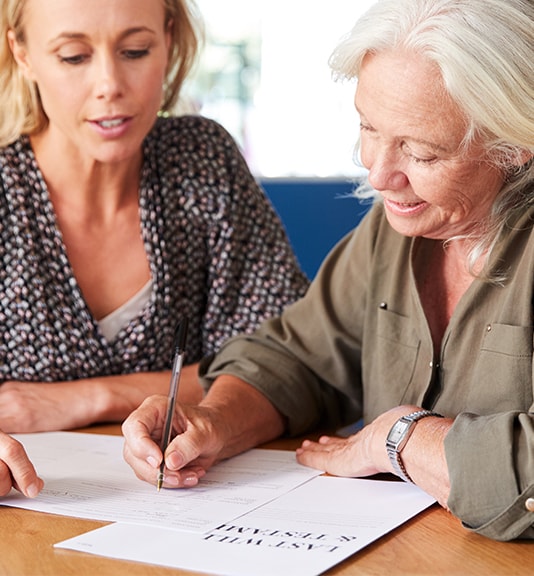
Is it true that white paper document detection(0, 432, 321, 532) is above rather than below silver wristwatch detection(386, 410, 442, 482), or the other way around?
below

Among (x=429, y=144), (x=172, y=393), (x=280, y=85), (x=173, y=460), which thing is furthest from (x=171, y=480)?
(x=280, y=85)

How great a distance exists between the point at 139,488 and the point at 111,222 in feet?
2.77

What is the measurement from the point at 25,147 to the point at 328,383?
32.2 inches

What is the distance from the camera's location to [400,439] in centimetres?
137

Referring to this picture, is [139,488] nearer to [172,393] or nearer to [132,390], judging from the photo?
[172,393]

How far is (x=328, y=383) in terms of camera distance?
184 cm

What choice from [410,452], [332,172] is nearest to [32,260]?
[410,452]

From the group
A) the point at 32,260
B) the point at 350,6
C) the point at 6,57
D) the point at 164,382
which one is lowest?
the point at 164,382

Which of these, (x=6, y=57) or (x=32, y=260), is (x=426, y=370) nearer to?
(x=32, y=260)

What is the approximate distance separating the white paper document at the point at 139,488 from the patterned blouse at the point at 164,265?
321 millimetres

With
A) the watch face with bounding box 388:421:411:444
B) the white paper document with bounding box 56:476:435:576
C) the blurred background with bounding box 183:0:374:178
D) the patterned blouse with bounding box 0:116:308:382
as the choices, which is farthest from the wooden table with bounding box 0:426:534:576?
the blurred background with bounding box 183:0:374:178

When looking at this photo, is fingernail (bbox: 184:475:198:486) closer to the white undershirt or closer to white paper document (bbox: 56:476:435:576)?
white paper document (bbox: 56:476:435:576)

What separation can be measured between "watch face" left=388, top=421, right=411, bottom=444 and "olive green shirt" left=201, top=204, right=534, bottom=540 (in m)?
0.10

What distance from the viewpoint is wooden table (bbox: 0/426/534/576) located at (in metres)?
1.10
